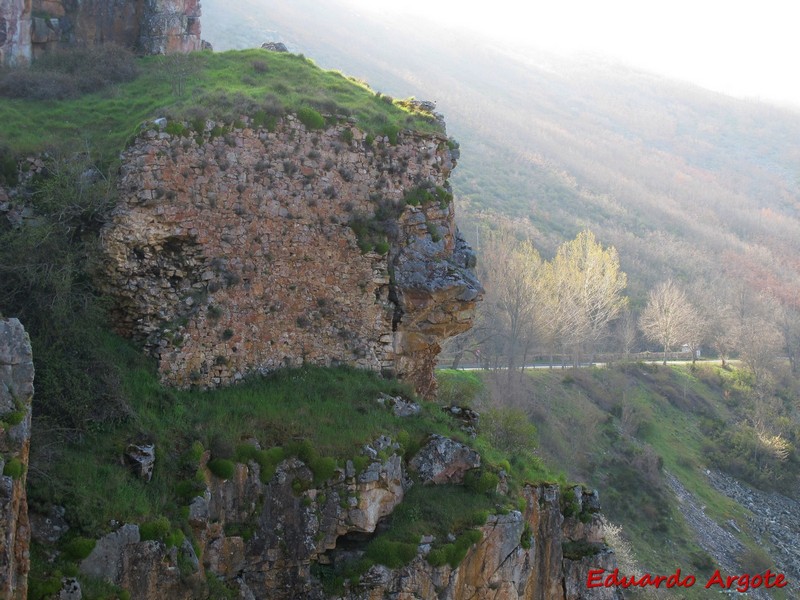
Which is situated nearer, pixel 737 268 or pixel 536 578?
pixel 536 578

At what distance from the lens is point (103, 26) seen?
22.6m

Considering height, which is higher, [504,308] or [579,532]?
[579,532]

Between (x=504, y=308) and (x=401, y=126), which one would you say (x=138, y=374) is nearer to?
(x=401, y=126)

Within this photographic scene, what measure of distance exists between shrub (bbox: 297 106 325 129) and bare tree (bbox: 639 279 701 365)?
47.2m

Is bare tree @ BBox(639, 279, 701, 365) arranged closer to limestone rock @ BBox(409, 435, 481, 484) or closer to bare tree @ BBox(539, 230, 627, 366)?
bare tree @ BBox(539, 230, 627, 366)

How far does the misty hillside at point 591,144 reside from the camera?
8544cm

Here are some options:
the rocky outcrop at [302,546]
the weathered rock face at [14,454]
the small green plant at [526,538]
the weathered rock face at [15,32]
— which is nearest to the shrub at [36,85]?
the weathered rock face at [15,32]

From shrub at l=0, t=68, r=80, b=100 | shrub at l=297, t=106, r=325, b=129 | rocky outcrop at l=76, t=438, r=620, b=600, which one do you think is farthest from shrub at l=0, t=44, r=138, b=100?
rocky outcrop at l=76, t=438, r=620, b=600

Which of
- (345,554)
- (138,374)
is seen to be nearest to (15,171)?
(138,374)

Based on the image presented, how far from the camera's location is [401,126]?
1973 cm

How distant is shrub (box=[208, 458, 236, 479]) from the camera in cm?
1473

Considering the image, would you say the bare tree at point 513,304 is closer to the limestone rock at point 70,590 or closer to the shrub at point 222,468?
the shrub at point 222,468

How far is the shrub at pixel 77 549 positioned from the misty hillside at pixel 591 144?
53676 millimetres

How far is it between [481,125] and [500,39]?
6827 cm
